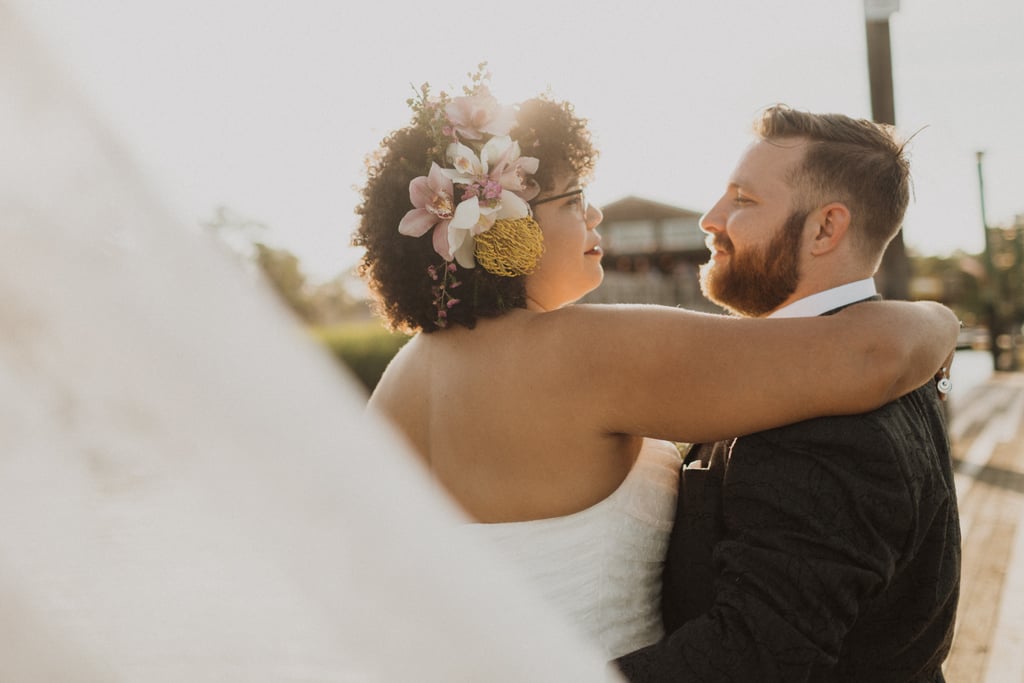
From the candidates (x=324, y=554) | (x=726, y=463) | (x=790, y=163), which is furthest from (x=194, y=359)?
(x=790, y=163)

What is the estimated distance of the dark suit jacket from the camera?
178 centimetres

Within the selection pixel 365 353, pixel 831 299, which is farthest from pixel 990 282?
pixel 831 299

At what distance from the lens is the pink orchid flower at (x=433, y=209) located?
2.13 metres

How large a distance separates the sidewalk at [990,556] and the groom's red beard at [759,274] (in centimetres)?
271

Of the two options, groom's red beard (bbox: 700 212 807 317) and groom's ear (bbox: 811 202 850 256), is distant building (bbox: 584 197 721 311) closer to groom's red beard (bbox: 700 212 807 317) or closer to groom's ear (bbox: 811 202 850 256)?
groom's red beard (bbox: 700 212 807 317)

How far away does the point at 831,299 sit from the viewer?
2191 millimetres

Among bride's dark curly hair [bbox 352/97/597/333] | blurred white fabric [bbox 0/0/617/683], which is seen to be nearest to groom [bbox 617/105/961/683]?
blurred white fabric [bbox 0/0/617/683]

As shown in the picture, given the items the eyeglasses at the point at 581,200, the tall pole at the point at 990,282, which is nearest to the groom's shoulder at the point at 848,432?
the eyeglasses at the point at 581,200

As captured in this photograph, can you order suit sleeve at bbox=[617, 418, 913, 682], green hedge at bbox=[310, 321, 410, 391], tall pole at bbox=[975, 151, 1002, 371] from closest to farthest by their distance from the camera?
suit sleeve at bbox=[617, 418, 913, 682]
green hedge at bbox=[310, 321, 410, 391]
tall pole at bbox=[975, 151, 1002, 371]

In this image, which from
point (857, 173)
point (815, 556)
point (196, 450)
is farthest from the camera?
point (857, 173)

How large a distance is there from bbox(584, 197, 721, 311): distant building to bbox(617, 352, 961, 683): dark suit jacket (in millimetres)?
12818

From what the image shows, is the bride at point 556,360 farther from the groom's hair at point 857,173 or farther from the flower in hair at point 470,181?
the groom's hair at point 857,173

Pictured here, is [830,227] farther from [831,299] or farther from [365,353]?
[365,353]

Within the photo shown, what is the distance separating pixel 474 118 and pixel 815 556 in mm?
1282
